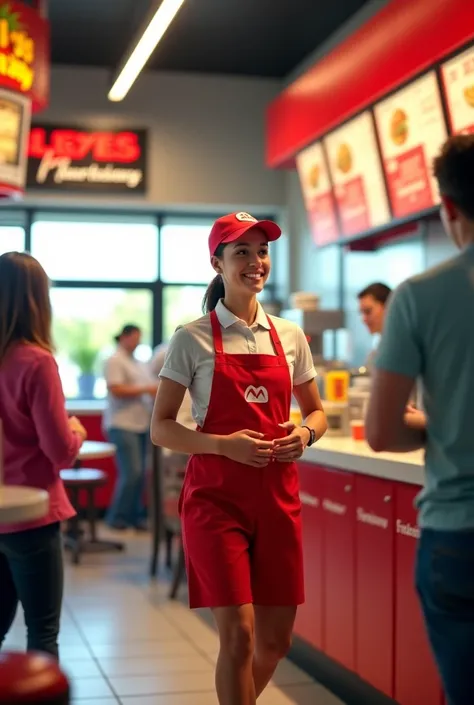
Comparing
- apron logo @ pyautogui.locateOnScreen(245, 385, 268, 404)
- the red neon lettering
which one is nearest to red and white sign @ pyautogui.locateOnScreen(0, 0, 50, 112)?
the red neon lettering

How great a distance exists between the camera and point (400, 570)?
3.41 meters

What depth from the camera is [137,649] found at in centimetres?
475

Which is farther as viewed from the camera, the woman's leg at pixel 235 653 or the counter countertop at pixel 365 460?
the counter countertop at pixel 365 460

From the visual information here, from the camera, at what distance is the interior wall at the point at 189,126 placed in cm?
967

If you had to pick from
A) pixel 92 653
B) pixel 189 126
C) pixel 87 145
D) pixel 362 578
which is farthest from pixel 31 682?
pixel 189 126

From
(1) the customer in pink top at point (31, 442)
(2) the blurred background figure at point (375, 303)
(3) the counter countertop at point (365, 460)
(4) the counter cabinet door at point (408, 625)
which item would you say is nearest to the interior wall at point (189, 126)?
(2) the blurred background figure at point (375, 303)

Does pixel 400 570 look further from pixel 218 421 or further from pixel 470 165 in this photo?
pixel 470 165

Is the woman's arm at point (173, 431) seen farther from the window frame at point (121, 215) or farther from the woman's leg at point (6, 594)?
the window frame at point (121, 215)

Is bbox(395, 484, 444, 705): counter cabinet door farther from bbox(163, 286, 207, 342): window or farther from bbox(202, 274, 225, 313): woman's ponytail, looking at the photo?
bbox(163, 286, 207, 342): window

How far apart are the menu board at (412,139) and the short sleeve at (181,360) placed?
10.3ft

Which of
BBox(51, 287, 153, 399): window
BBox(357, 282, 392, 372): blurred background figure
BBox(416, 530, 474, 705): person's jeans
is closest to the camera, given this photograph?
BBox(416, 530, 474, 705): person's jeans

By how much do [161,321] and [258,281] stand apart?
7.53m

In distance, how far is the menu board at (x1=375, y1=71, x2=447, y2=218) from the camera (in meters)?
5.48

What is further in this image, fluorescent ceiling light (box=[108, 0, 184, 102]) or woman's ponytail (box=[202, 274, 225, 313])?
fluorescent ceiling light (box=[108, 0, 184, 102])
